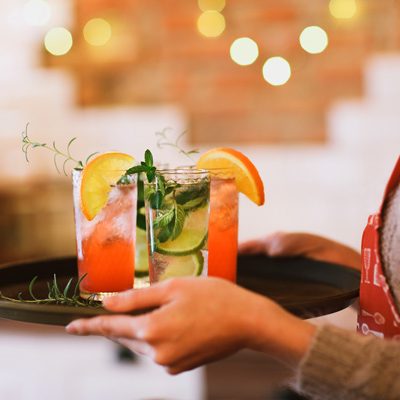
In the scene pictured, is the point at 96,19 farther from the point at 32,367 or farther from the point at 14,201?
the point at 32,367

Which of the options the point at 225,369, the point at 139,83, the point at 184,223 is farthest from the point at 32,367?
the point at 184,223

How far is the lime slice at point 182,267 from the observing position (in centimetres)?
119

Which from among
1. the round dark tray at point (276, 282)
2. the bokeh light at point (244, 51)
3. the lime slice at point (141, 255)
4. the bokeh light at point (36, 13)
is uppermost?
the bokeh light at point (36, 13)

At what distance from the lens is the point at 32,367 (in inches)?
107

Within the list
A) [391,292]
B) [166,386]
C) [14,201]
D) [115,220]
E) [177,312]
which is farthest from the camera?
[14,201]

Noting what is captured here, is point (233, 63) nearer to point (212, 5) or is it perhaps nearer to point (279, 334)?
point (212, 5)

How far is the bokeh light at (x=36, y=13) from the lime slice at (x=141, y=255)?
63.7 inches

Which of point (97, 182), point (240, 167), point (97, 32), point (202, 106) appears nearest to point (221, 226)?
point (240, 167)

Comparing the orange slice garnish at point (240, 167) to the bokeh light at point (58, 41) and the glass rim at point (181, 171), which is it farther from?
the bokeh light at point (58, 41)

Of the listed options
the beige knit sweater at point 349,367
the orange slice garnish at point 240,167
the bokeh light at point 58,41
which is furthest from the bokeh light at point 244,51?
the beige knit sweater at point 349,367

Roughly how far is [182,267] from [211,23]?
1.65 m

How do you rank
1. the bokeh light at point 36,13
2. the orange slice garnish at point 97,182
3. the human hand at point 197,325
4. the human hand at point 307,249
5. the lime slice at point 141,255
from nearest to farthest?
1. the human hand at point 197,325
2. the orange slice garnish at point 97,182
3. the lime slice at point 141,255
4. the human hand at point 307,249
5. the bokeh light at point 36,13

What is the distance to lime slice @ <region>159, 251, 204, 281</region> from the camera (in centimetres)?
119

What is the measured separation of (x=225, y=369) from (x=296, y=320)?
1.84 meters
